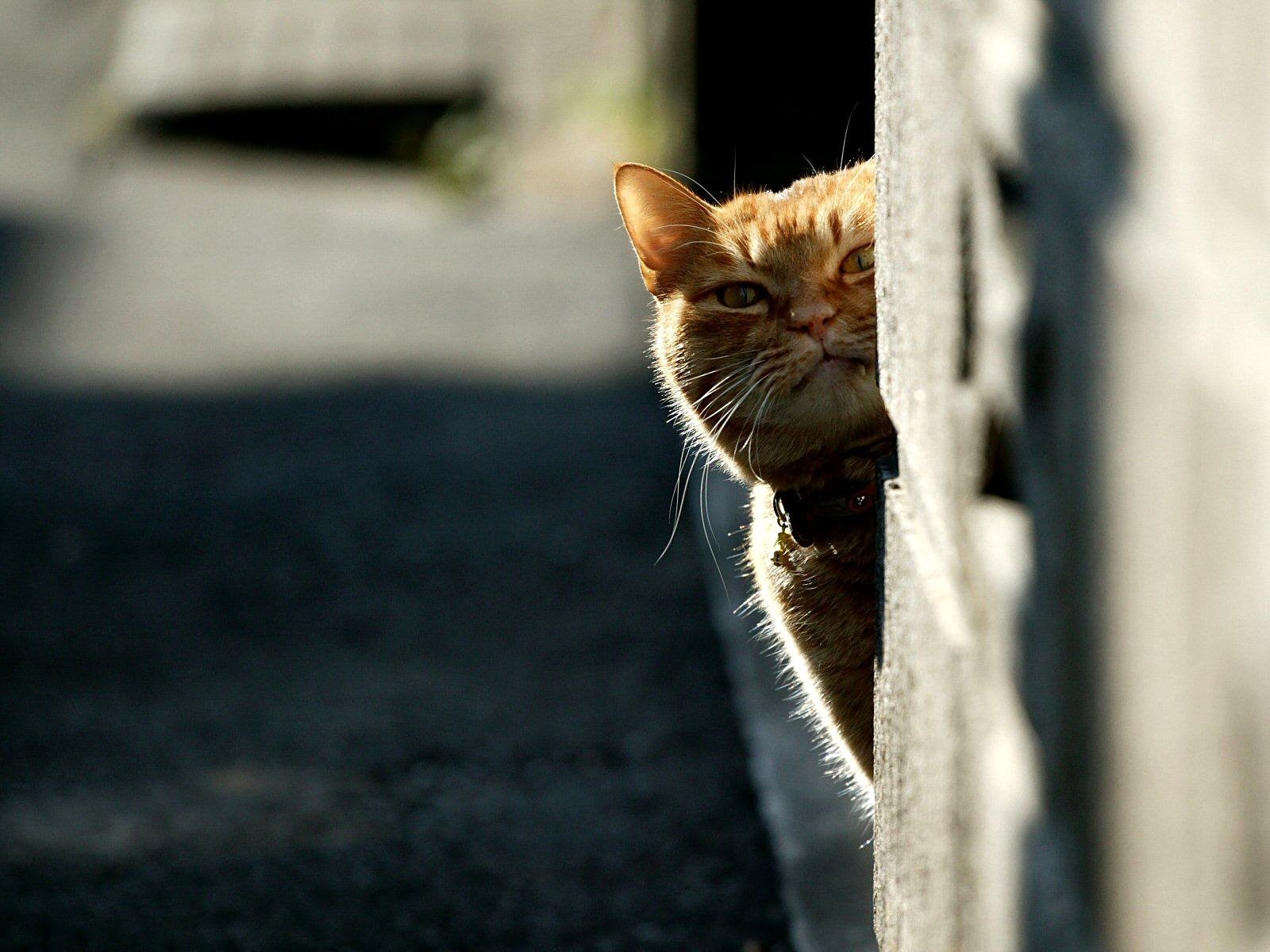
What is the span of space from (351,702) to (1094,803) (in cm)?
329

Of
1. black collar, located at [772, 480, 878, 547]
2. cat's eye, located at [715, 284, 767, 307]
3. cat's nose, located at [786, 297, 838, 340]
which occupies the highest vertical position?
→ cat's eye, located at [715, 284, 767, 307]

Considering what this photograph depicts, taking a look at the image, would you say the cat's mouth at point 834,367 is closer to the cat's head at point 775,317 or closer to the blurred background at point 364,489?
the cat's head at point 775,317

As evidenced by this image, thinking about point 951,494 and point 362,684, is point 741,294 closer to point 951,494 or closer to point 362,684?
point 951,494

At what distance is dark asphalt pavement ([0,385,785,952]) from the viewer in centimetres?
298

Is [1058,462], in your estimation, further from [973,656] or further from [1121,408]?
[973,656]

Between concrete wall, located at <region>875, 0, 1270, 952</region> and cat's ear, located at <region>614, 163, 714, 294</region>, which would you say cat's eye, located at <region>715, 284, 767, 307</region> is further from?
concrete wall, located at <region>875, 0, 1270, 952</region>

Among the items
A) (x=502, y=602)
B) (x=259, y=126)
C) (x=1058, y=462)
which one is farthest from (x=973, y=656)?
(x=259, y=126)

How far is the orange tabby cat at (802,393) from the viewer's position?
6.58 ft

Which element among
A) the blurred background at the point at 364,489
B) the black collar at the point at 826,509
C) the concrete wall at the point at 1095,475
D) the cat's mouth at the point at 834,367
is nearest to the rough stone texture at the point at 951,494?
the concrete wall at the point at 1095,475

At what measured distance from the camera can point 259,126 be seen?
973 cm

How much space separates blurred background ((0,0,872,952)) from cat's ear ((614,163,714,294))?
25 centimetres

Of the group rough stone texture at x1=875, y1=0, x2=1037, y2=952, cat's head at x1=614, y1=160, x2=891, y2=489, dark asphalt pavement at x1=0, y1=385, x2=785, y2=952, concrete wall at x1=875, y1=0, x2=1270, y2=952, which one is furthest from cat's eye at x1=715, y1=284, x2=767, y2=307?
dark asphalt pavement at x1=0, y1=385, x2=785, y2=952

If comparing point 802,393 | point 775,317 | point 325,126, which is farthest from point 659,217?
point 325,126

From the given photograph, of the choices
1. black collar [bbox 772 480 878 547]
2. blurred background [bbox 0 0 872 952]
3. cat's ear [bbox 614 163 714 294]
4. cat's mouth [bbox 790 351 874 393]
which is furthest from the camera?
blurred background [bbox 0 0 872 952]
